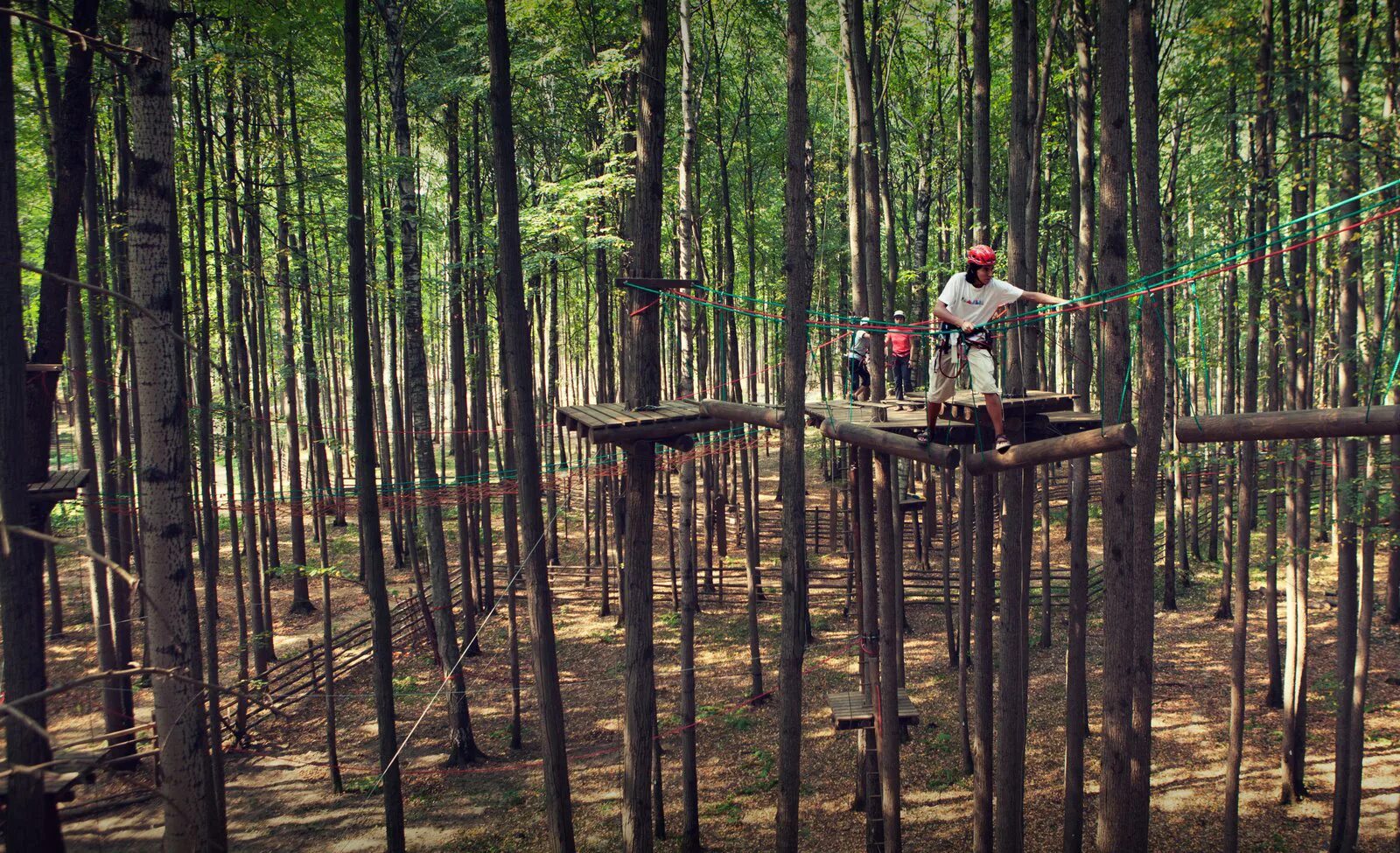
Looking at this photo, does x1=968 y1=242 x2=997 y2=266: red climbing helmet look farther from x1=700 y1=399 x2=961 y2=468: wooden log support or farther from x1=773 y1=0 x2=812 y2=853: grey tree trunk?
x1=700 y1=399 x2=961 y2=468: wooden log support

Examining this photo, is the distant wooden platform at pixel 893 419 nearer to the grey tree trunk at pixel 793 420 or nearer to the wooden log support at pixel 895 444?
the wooden log support at pixel 895 444

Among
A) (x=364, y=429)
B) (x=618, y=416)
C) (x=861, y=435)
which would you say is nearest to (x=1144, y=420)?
(x=861, y=435)

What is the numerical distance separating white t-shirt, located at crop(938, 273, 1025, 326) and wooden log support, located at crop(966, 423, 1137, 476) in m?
0.95

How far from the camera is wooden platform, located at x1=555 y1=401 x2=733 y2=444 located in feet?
24.3

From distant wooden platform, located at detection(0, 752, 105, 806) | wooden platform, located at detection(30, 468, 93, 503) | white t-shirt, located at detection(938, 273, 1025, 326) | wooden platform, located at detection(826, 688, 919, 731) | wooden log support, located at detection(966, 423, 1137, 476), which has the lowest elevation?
wooden platform, located at detection(826, 688, 919, 731)

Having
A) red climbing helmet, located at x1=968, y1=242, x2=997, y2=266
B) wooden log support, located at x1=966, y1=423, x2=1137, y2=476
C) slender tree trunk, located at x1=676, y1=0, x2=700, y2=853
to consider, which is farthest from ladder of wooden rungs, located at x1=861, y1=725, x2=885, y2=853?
red climbing helmet, located at x1=968, y1=242, x2=997, y2=266

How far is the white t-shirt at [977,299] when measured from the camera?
20.2ft

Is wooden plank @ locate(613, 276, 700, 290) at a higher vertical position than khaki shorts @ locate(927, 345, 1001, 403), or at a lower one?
higher

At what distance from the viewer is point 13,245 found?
609 cm

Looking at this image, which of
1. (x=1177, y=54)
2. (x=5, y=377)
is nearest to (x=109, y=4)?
(x=5, y=377)

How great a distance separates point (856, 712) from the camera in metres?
9.32

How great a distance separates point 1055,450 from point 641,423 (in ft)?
11.0

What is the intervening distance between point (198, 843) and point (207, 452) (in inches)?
236

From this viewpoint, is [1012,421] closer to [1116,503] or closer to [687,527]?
[1116,503]
